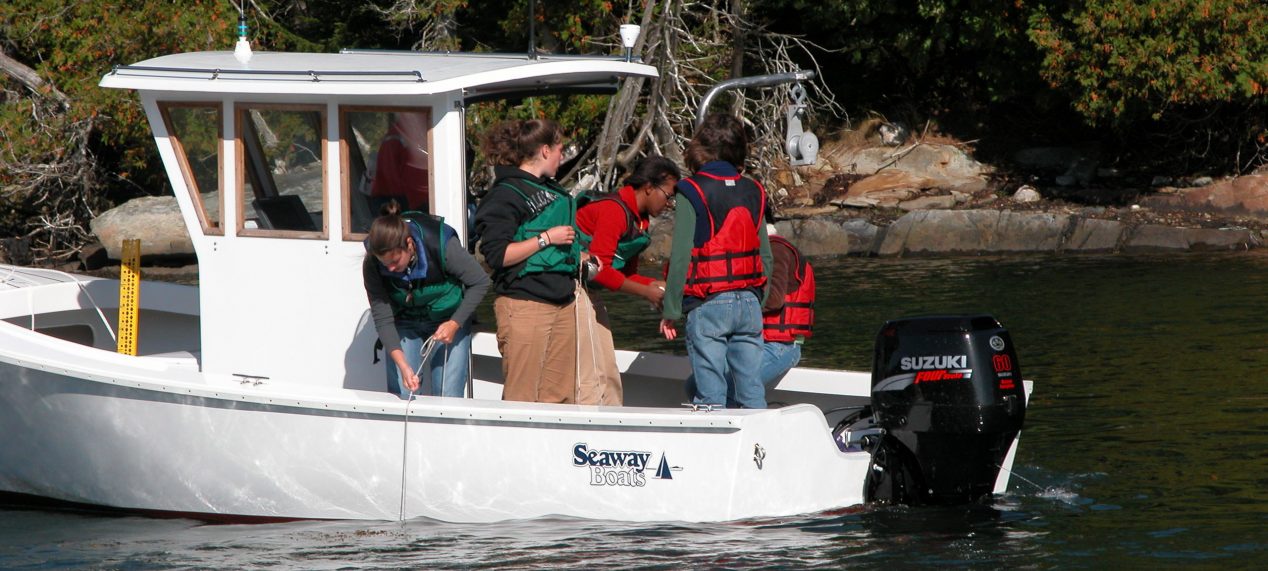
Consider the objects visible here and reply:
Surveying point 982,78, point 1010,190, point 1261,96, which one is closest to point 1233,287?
point 1261,96

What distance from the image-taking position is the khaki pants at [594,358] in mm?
6141

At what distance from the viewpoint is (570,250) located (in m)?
5.95

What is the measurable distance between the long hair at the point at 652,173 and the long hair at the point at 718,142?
0.74 ft

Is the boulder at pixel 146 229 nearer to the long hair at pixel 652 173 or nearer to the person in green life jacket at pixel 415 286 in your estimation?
the person in green life jacket at pixel 415 286

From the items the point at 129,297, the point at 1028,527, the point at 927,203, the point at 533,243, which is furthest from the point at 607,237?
the point at 927,203

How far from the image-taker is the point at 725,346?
5.98 m

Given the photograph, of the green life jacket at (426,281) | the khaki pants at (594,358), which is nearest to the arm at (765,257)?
the khaki pants at (594,358)

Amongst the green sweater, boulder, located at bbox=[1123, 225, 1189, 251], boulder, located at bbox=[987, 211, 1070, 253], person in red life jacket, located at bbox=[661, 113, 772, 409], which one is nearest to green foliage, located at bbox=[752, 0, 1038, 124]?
boulder, located at bbox=[987, 211, 1070, 253]

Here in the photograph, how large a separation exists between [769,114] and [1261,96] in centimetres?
662

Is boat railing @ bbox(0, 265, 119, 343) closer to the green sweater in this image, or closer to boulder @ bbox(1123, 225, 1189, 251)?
the green sweater

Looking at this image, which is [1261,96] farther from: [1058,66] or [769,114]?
[769,114]

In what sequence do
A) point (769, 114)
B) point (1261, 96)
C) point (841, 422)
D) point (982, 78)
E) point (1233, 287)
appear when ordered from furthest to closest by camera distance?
1. point (982, 78)
2. point (769, 114)
3. point (1261, 96)
4. point (1233, 287)
5. point (841, 422)

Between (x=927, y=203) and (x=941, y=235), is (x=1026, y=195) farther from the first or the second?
(x=941, y=235)

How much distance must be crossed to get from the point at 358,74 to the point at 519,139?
0.77 m
